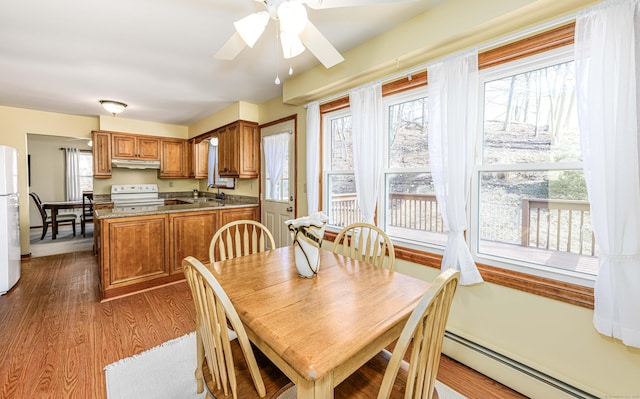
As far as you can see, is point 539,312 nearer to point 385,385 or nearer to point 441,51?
point 385,385

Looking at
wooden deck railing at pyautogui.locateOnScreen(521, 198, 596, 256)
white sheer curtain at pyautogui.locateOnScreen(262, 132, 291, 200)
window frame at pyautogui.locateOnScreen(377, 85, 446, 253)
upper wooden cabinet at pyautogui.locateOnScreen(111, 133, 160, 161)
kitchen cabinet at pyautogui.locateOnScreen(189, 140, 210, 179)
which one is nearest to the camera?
wooden deck railing at pyautogui.locateOnScreen(521, 198, 596, 256)

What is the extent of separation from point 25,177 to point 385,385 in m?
6.01

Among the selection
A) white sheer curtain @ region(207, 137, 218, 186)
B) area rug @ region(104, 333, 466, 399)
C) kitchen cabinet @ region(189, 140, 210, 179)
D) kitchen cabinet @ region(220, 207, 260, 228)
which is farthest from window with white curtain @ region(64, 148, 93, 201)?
area rug @ region(104, 333, 466, 399)

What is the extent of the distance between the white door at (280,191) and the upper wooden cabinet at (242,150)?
4.2 inches

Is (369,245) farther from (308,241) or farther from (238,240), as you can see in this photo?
(238,240)

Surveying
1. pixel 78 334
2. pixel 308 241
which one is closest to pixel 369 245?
pixel 308 241

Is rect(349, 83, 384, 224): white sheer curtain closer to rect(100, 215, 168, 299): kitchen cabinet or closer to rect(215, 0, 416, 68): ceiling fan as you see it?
rect(215, 0, 416, 68): ceiling fan

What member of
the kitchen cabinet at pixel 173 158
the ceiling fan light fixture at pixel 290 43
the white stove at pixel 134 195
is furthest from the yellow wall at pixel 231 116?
the ceiling fan light fixture at pixel 290 43

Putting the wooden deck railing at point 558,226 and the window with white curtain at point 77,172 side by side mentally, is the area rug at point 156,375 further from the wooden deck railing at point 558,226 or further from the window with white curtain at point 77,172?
the window with white curtain at point 77,172

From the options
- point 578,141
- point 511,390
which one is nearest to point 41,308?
point 511,390

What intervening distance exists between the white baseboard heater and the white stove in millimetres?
4977

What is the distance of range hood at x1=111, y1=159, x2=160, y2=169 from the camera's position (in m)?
4.83

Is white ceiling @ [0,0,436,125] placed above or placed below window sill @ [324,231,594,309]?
above

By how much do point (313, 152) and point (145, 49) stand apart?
1802 millimetres
